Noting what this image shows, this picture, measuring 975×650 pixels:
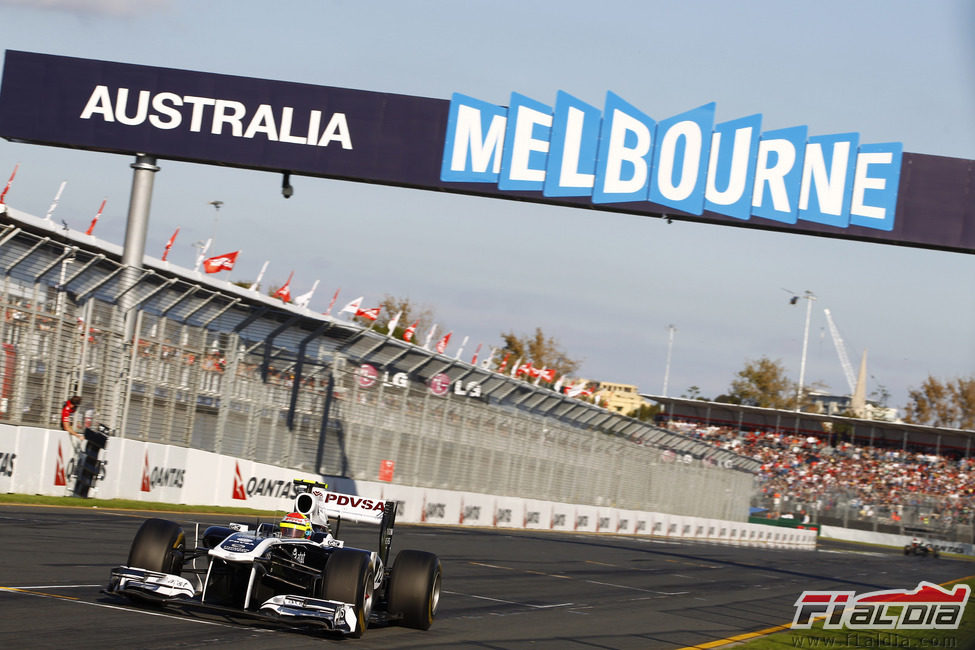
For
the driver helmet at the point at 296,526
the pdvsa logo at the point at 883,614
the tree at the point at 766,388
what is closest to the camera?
the driver helmet at the point at 296,526

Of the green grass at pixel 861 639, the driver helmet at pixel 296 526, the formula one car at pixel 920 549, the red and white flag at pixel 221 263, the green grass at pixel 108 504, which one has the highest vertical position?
the red and white flag at pixel 221 263

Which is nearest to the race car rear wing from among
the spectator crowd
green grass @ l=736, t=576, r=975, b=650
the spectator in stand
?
green grass @ l=736, t=576, r=975, b=650

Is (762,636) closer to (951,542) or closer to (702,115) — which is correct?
(702,115)

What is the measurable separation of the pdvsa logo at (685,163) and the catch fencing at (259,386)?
22.0ft

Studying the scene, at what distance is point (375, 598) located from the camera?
9617mm

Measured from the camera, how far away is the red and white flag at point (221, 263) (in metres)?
39.5

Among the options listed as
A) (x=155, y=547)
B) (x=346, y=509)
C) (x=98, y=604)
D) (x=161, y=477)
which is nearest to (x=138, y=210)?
(x=161, y=477)

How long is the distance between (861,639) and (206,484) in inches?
549

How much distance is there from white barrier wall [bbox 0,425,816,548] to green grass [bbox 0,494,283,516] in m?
0.32

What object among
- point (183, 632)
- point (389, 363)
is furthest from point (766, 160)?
point (183, 632)

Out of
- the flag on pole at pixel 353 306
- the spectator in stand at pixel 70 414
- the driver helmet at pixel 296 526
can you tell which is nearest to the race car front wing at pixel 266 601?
the driver helmet at pixel 296 526

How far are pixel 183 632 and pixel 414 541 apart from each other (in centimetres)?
1351

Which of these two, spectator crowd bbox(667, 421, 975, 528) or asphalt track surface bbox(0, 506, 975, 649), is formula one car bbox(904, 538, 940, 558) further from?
asphalt track surface bbox(0, 506, 975, 649)

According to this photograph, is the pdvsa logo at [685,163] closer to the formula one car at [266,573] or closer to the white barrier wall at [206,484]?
the white barrier wall at [206,484]
